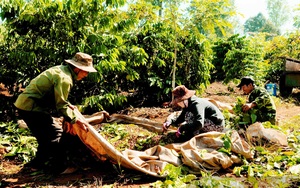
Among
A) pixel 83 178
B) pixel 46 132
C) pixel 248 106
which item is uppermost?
pixel 248 106

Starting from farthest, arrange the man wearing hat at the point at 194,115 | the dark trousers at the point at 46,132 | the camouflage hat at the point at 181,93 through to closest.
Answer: the camouflage hat at the point at 181,93 < the man wearing hat at the point at 194,115 < the dark trousers at the point at 46,132

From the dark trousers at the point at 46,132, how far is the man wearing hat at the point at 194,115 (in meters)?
1.57

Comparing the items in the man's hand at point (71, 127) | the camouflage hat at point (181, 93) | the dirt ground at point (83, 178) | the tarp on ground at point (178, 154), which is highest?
the camouflage hat at point (181, 93)

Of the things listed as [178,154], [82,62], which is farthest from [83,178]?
[82,62]

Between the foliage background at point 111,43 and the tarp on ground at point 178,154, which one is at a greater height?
the foliage background at point 111,43

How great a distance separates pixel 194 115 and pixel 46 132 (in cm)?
190

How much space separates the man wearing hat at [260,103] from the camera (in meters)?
4.63

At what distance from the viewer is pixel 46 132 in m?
3.64

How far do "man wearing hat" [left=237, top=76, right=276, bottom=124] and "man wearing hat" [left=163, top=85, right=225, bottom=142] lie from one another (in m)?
0.92

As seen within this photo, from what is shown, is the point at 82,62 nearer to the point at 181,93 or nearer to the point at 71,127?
the point at 71,127

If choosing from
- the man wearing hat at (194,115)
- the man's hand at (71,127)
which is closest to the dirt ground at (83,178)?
the man's hand at (71,127)

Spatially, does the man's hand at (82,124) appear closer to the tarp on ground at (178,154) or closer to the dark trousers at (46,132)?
the tarp on ground at (178,154)

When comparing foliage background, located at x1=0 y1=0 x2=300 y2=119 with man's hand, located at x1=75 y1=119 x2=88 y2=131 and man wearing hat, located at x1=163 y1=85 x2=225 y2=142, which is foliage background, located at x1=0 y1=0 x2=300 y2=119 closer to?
man wearing hat, located at x1=163 y1=85 x2=225 y2=142

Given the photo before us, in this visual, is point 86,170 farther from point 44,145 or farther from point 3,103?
point 3,103
